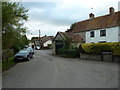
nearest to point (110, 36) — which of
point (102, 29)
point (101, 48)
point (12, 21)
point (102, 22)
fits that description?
point (102, 29)

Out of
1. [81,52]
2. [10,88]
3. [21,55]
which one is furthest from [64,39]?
[10,88]

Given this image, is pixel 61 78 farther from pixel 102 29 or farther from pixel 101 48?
pixel 102 29

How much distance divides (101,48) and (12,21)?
12.7m

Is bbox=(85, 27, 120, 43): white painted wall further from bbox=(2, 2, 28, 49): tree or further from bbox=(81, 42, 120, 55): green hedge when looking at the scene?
bbox=(2, 2, 28, 49): tree

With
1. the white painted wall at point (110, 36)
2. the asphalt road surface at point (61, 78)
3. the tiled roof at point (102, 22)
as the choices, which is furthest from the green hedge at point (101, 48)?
the tiled roof at point (102, 22)

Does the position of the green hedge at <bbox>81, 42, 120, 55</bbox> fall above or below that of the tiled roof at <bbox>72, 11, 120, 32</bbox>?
below

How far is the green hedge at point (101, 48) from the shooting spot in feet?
58.7

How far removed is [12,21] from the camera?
1134 centimetres

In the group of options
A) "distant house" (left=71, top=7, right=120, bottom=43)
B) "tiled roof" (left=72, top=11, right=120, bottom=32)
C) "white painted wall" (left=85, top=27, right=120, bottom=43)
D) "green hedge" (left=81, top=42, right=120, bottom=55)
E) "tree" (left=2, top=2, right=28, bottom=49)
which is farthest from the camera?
"tiled roof" (left=72, top=11, right=120, bottom=32)

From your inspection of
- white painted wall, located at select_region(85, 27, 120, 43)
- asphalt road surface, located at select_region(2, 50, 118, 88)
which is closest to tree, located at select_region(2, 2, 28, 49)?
asphalt road surface, located at select_region(2, 50, 118, 88)

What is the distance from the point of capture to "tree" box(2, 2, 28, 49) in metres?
10.2

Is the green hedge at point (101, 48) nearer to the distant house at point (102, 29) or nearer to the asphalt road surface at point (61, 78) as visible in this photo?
the asphalt road surface at point (61, 78)

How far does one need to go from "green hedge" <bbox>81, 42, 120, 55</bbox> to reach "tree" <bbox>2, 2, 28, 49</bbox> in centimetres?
1088

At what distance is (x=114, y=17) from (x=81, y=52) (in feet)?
43.9
